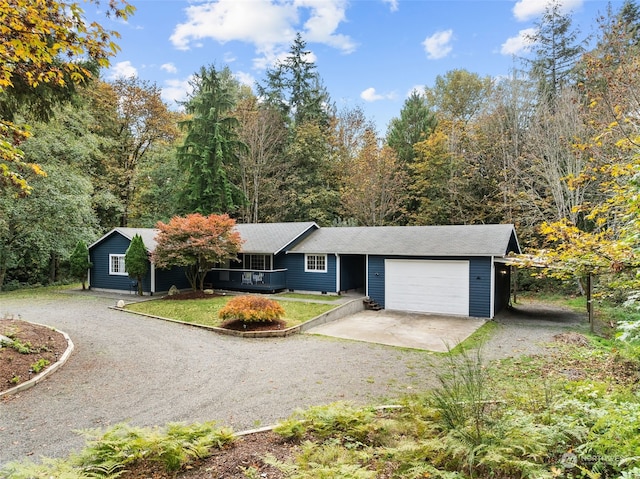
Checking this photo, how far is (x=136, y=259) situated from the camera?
16125 mm

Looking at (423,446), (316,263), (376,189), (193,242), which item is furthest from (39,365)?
(376,189)

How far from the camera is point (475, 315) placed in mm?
13258

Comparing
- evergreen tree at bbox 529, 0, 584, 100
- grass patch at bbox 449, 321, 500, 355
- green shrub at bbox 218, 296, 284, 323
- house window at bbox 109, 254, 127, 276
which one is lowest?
grass patch at bbox 449, 321, 500, 355

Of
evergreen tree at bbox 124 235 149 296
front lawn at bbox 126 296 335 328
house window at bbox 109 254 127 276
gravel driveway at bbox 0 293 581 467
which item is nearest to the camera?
gravel driveway at bbox 0 293 581 467

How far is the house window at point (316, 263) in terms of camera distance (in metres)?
17.2

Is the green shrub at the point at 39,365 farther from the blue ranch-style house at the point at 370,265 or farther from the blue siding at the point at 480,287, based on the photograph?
the blue siding at the point at 480,287

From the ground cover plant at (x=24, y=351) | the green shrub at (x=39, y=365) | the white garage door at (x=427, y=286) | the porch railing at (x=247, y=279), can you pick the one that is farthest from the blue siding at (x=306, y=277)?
the green shrub at (x=39, y=365)

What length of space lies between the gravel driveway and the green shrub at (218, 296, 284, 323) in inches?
29.7

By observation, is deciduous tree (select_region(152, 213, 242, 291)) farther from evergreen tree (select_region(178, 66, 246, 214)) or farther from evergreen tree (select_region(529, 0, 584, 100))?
evergreen tree (select_region(529, 0, 584, 100))

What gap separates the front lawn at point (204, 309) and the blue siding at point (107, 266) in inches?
129

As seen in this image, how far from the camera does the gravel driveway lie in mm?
5215

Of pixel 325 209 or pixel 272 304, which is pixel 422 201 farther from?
pixel 272 304

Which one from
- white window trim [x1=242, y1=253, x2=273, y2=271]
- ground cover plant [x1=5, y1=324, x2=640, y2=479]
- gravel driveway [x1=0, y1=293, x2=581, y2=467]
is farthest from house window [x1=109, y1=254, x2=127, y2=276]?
ground cover plant [x1=5, y1=324, x2=640, y2=479]

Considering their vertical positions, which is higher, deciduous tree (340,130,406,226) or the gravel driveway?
deciduous tree (340,130,406,226)
